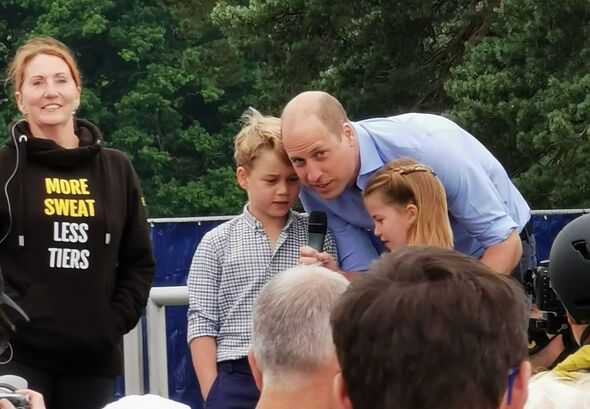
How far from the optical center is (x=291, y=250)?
4863mm

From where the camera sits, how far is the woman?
4.66 metres

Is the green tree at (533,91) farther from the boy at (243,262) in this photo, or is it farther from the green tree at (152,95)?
the green tree at (152,95)

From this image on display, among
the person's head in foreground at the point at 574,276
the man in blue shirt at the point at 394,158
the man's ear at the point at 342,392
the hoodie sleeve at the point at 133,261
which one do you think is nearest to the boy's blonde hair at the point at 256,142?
the man in blue shirt at the point at 394,158

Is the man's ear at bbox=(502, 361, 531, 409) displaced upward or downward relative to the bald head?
downward

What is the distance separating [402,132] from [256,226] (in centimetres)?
70

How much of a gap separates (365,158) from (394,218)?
275 mm

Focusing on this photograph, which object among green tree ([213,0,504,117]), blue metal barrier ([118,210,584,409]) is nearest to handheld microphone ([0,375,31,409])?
blue metal barrier ([118,210,584,409])

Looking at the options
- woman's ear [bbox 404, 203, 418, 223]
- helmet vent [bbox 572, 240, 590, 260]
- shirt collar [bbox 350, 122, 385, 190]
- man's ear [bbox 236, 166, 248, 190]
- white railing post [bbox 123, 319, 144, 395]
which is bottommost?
white railing post [bbox 123, 319, 144, 395]

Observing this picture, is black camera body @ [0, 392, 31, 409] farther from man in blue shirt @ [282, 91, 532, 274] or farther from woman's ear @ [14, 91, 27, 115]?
woman's ear @ [14, 91, 27, 115]

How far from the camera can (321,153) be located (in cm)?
437

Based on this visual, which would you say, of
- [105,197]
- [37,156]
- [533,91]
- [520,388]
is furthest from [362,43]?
[520,388]

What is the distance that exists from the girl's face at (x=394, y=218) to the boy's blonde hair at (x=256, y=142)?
19.6 inches

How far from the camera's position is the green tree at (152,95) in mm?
41875

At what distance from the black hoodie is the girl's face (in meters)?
1.09
